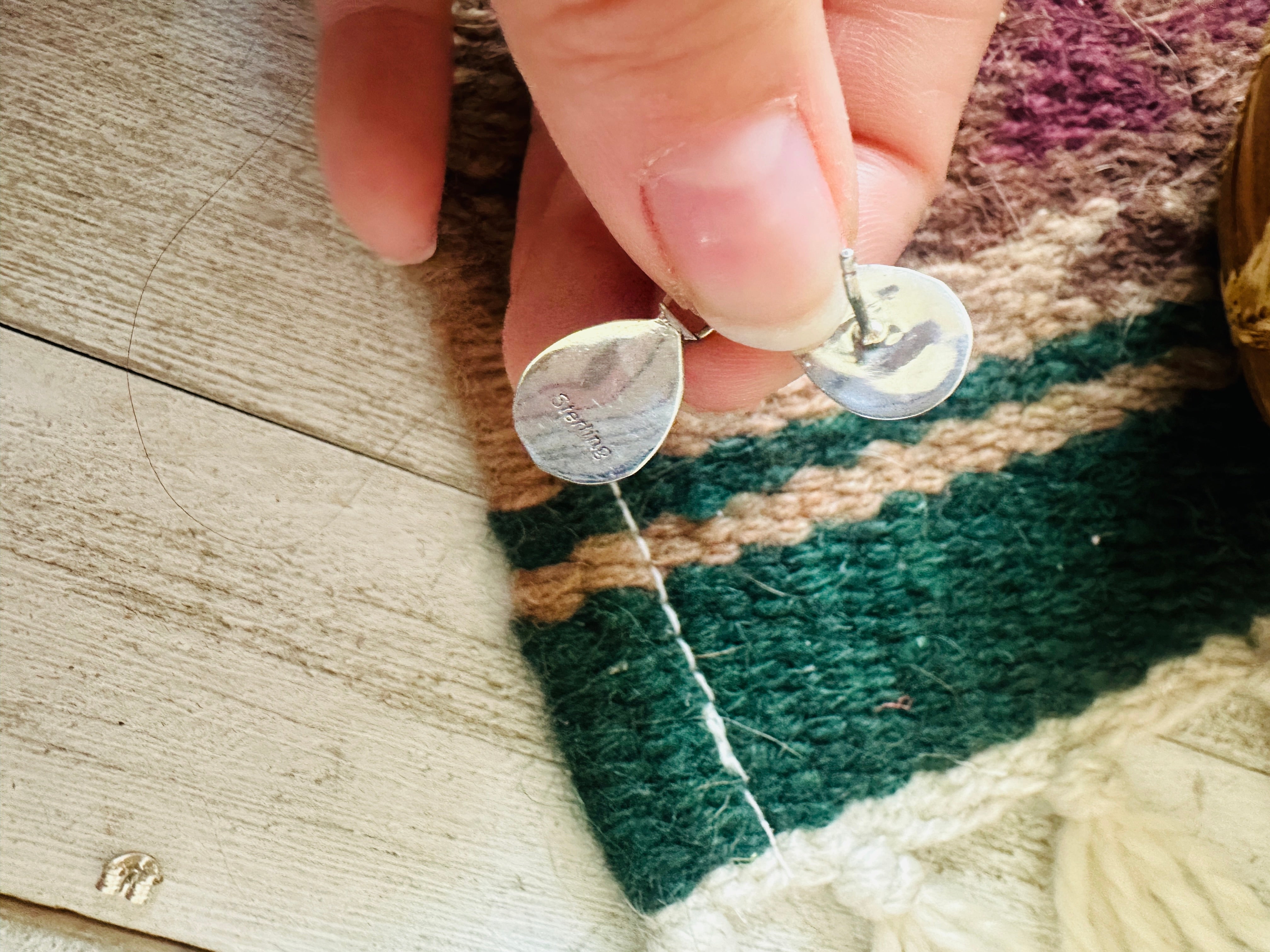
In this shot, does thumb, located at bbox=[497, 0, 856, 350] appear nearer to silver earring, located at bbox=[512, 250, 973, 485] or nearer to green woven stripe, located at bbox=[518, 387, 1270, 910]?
silver earring, located at bbox=[512, 250, 973, 485]

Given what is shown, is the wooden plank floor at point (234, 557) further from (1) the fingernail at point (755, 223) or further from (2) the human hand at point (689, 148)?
(1) the fingernail at point (755, 223)

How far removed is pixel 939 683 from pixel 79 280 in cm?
38

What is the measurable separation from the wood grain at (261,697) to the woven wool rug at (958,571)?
0.03 m

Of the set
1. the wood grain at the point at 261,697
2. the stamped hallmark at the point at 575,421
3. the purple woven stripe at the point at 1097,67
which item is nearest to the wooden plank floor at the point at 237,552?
the wood grain at the point at 261,697

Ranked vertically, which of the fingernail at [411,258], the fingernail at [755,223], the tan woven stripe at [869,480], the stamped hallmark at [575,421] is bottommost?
the tan woven stripe at [869,480]

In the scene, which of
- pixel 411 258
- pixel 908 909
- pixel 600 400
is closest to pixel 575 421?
pixel 600 400

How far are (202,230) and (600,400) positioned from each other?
0.63 ft

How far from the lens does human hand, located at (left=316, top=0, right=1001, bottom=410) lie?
255 mm

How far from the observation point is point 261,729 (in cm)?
38

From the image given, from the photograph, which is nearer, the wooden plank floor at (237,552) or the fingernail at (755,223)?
the fingernail at (755,223)

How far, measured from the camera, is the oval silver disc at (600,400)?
30 cm

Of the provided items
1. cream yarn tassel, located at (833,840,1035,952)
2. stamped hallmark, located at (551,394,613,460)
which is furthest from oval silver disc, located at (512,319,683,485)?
cream yarn tassel, located at (833,840,1035,952)

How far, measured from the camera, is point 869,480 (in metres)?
0.40

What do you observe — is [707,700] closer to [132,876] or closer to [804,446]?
[804,446]
